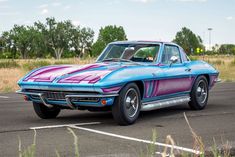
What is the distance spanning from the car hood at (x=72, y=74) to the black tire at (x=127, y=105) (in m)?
0.41

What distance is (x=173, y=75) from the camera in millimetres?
8875

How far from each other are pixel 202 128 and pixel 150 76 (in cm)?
131

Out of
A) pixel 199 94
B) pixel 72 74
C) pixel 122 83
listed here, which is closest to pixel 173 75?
pixel 199 94

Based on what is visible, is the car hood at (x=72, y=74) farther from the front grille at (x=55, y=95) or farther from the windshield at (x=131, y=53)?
the windshield at (x=131, y=53)

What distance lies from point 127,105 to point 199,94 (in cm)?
303

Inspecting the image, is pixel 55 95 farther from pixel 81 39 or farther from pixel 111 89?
pixel 81 39

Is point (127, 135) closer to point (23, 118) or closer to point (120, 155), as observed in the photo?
point (120, 155)

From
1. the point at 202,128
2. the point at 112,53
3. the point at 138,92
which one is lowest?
the point at 202,128

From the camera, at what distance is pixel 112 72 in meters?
7.27

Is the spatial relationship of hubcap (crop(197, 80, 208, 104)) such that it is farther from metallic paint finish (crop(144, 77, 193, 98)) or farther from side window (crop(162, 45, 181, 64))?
side window (crop(162, 45, 181, 64))

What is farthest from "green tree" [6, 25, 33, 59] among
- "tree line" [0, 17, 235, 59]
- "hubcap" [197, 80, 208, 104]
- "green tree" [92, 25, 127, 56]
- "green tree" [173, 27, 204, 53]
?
"hubcap" [197, 80, 208, 104]

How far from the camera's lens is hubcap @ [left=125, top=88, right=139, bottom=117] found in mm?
7531

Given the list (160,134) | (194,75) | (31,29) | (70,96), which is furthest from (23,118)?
(31,29)

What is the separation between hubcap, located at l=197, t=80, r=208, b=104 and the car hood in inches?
110
